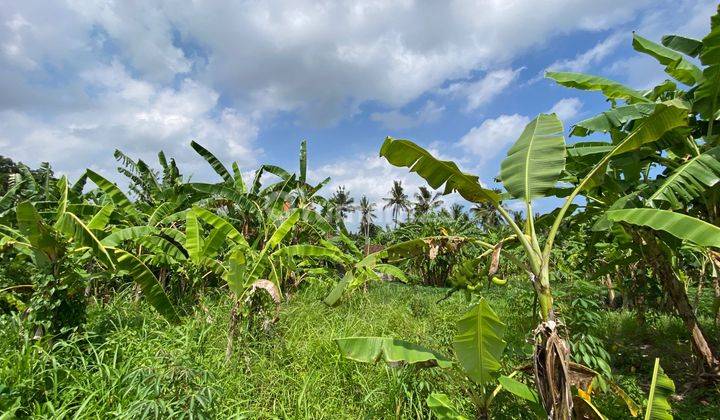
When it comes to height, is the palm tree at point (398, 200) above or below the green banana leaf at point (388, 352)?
above

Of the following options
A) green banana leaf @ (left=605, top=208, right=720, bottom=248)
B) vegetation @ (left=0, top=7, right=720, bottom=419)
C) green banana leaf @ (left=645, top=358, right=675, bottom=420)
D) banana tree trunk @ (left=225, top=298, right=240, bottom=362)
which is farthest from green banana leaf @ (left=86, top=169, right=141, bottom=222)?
green banana leaf @ (left=645, top=358, right=675, bottom=420)

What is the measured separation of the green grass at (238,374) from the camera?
319 centimetres

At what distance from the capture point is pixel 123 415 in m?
2.88

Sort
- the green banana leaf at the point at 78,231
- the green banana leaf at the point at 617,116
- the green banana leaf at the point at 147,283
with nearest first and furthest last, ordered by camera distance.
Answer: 1. the green banana leaf at the point at 617,116
2. the green banana leaf at the point at 78,231
3. the green banana leaf at the point at 147,283

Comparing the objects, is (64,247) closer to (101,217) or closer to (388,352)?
(101,217)

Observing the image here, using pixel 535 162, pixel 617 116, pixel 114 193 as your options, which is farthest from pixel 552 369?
pixel 114 193

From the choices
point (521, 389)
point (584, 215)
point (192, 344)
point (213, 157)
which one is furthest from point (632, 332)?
point (213, 157)

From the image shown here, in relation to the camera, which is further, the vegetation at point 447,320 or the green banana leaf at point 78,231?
the green banana leaf at point 78,231

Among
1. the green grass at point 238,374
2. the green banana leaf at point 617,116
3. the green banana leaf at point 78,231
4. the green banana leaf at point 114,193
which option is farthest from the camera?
the green banana leaf at point 114,193

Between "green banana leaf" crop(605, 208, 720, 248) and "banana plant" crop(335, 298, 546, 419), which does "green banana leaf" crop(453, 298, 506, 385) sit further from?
"green banana leaf" crop(605, 208, 720, 248)

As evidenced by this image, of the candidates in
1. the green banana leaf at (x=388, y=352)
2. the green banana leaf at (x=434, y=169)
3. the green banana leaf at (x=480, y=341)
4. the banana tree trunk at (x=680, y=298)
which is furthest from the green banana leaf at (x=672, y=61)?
the green banana leaf at (x=388, y=352)

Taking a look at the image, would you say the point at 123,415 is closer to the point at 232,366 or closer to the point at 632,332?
the point at 232,366

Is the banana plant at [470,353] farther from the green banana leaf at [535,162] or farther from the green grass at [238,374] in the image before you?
the green banana leaf at [535,162]

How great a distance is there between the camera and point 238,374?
4.24 metres
